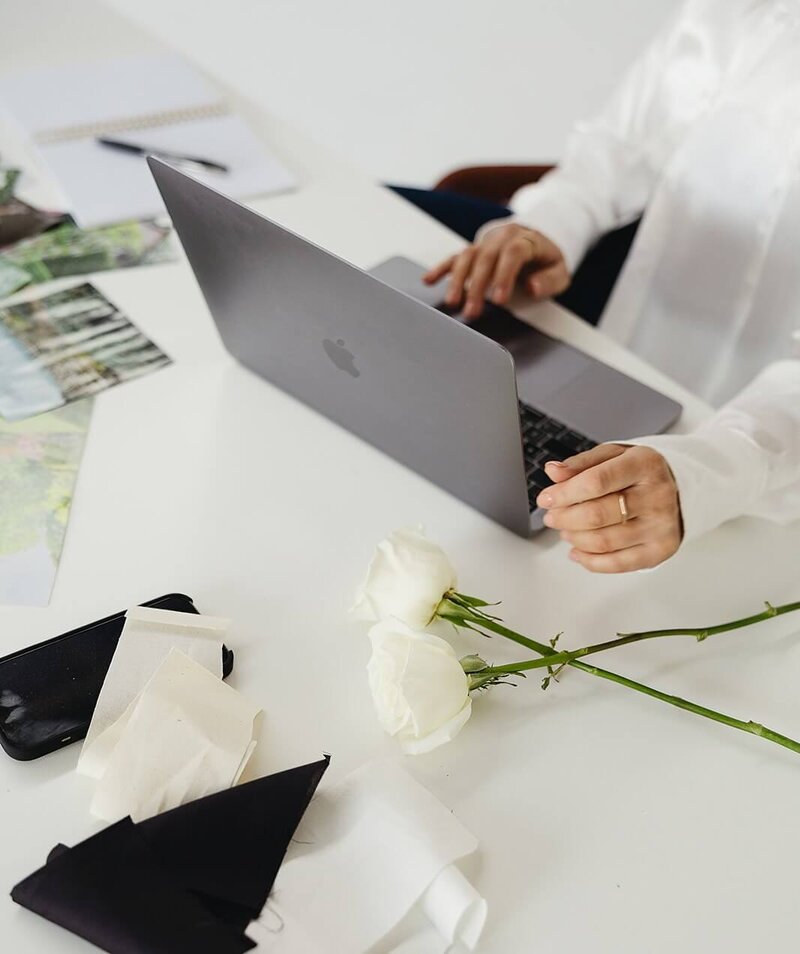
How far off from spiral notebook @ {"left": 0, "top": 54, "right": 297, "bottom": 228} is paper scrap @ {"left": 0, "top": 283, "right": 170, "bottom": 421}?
14 cm

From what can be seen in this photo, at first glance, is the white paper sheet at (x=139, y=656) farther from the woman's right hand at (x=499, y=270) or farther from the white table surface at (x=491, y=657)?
the woman's right hand at (x=499, y=270)

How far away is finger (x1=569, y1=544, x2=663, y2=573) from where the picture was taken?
2.66 ft

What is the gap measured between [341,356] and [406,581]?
24 cm

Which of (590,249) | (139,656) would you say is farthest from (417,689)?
(590,249)

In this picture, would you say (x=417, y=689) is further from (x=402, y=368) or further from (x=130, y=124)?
(x=130, y=124)

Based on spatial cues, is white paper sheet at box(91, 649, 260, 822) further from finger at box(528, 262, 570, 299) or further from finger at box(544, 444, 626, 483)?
finger at box(528, 262, 570, 299)

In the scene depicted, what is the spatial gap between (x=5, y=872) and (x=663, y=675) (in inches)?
18.4

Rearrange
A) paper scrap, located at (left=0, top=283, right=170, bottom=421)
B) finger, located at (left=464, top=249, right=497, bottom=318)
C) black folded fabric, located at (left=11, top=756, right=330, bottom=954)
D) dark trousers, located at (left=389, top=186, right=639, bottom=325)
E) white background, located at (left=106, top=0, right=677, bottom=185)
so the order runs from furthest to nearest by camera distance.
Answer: white background, located at (left=106, top=0, right=677, bottom=185) → dark trousers, located at (left=389, top=186, right=639, bottom=325) → finger, located at (left=464, top=249, right=497, bottom=318) → paper scrap, located at (left=0, top=283, right=170, bottom=421) → black folded fabric, located at (left=11, top=756, right=330, bottom=954)

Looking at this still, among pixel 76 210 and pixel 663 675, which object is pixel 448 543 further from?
pixel 76 210

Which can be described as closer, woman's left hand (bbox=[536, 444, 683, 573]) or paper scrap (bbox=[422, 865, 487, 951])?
paper scrap (bbox=[422, 865, 487, 951])

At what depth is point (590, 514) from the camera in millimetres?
791

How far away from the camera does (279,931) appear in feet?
1.99

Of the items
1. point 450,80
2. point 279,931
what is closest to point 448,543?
point 279,931

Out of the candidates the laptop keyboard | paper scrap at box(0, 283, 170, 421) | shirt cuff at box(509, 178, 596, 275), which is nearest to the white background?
shirt cuff at box(509, 178, 596, 275)
